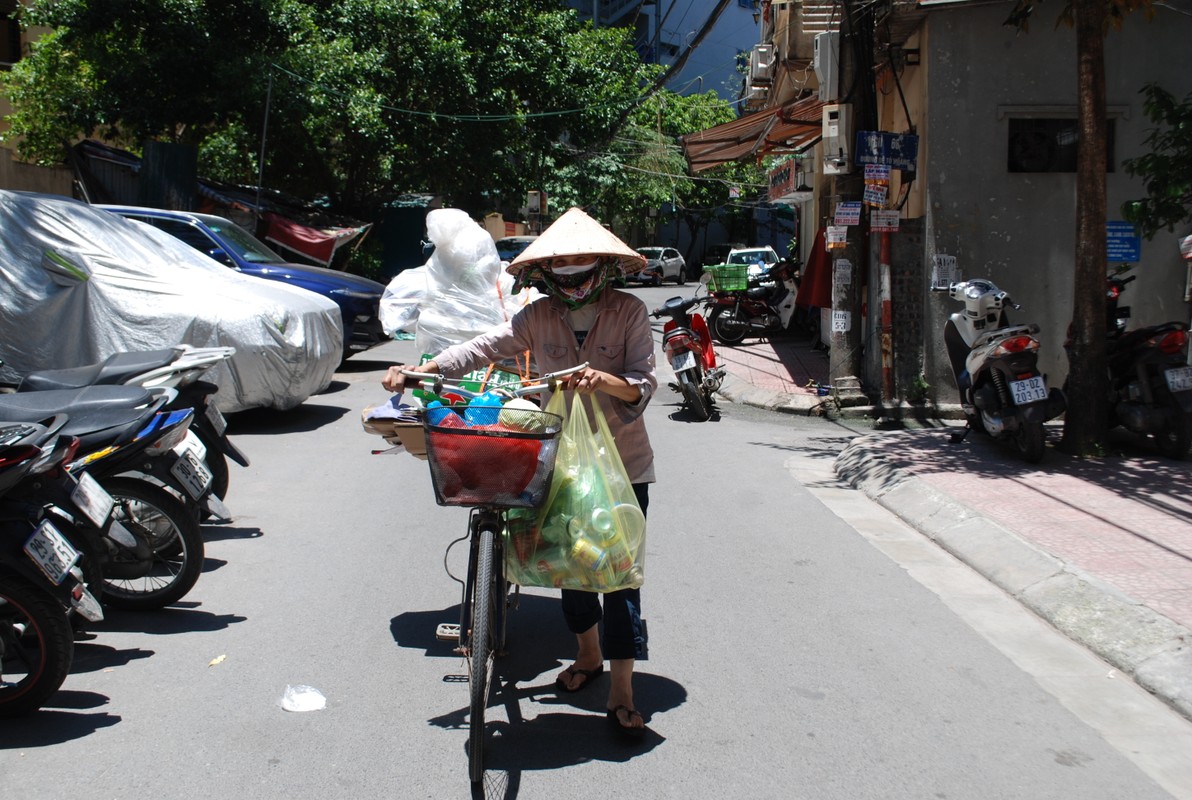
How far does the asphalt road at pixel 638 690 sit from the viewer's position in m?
3.59

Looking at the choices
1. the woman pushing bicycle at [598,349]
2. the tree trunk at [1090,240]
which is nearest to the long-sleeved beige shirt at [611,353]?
the woman pushing bicycle at [598,349]

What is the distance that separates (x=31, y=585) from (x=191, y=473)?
144cm

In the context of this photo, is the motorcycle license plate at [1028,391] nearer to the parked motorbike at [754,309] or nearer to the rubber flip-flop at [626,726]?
the rubber flip-flop at [626,726]

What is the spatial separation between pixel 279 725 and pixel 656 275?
3559 centimetres

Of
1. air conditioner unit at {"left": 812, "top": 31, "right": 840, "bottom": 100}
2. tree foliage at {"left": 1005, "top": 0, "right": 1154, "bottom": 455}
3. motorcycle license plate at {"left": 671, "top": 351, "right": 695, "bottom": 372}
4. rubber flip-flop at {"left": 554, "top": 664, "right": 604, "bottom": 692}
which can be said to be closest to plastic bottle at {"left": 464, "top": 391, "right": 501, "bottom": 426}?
rubber flip-flop at {"left": 554, "top": 664, "right": 604, "bottom": 692}

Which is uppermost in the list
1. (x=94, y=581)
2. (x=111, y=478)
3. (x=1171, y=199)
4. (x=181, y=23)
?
(x=181, y=23)

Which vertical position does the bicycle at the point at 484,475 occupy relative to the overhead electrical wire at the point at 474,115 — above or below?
below

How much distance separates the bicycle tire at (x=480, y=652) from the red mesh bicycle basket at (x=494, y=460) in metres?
0.21

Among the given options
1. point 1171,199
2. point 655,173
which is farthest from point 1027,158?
point 655,173

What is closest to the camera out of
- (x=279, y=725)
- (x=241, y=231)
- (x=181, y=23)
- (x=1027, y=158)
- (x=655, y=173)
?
(x=279, y=725)

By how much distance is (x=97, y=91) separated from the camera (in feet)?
67.2

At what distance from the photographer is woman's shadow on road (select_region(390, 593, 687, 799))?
3.73 m

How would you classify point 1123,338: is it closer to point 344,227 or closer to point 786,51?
point 786,51

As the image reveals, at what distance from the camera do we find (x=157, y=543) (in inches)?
208
